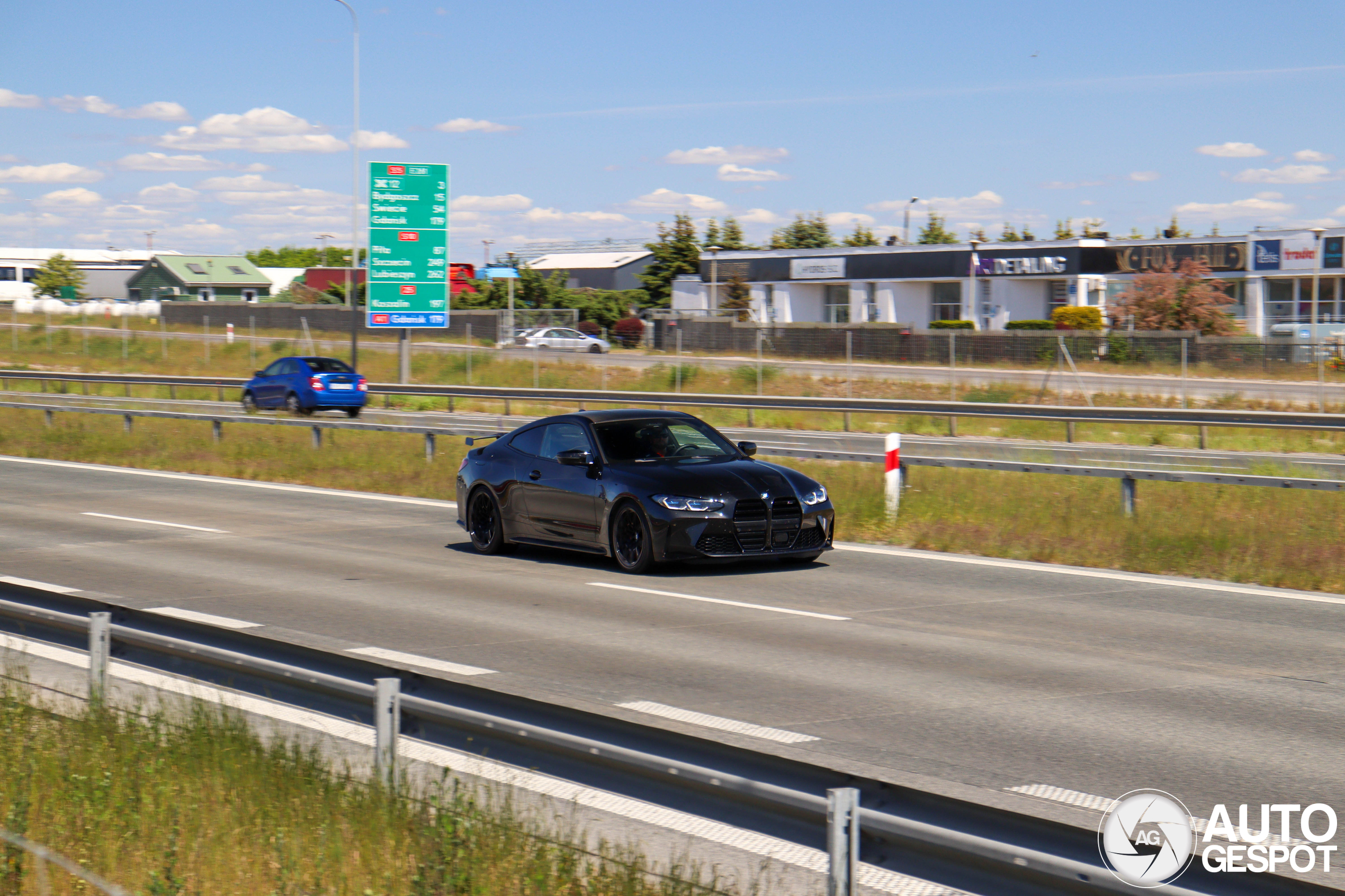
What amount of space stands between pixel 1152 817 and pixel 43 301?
120 meters

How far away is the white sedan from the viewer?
63938mm

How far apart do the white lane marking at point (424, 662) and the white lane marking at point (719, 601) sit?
295 centimetres

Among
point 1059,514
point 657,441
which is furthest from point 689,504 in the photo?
point 1059,514

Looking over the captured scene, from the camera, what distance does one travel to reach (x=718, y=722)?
7.29 m

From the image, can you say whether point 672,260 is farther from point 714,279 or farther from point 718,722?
point 718,722

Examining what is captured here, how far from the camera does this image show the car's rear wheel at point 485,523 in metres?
14.4

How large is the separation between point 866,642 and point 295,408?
99.9 feet

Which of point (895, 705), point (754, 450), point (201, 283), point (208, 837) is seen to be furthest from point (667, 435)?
point (201, 283)

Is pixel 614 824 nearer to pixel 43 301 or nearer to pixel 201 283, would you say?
pixel 43 301

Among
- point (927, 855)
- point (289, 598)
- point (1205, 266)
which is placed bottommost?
point (289, 598)

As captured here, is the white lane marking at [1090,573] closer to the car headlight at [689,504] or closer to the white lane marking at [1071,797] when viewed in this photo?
the car headlight at [689,504]

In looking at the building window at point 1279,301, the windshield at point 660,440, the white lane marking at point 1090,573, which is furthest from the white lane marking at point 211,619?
the building window at point 1279,301

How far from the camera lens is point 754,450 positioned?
13523mm

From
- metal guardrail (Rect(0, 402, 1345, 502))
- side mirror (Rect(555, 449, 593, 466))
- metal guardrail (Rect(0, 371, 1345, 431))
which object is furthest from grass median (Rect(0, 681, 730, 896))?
metal guardrail (Rect(0, 371, 1345, 431))
